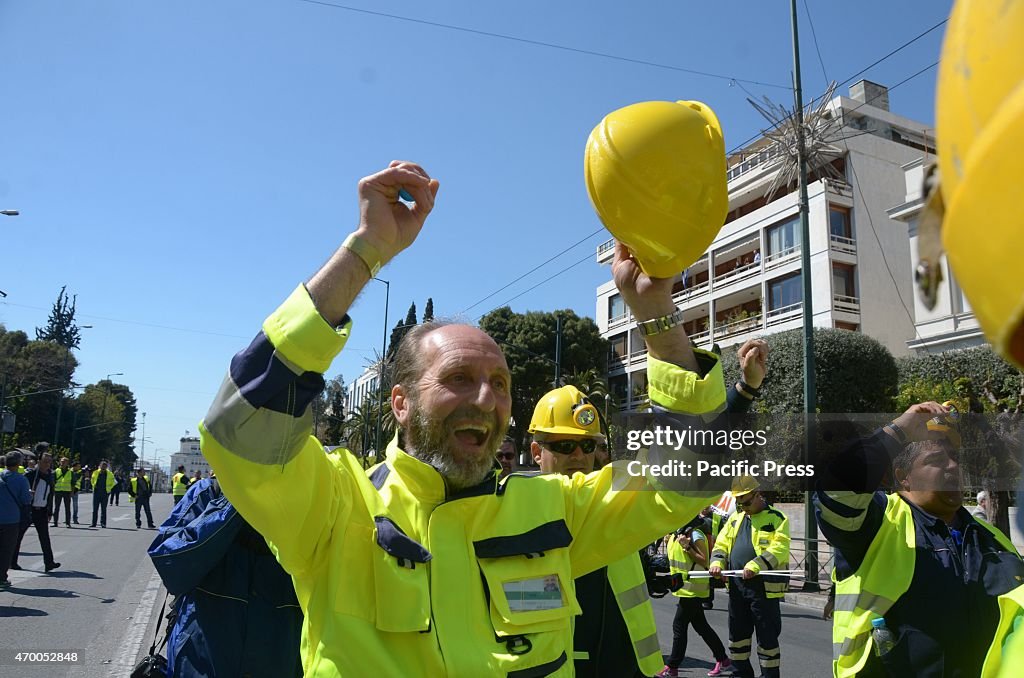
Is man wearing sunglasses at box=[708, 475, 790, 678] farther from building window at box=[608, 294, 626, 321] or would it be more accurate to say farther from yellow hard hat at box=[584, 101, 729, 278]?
building window at box=[608, 294, 626, 321]

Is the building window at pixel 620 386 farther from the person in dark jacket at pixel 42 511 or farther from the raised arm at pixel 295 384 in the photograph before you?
the raised arm at pixel 295 384

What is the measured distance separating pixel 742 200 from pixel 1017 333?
4089cm

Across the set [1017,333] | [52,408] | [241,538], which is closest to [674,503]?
[1017,333]

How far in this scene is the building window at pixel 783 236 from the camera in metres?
34.8

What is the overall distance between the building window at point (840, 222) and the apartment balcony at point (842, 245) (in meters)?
0.29

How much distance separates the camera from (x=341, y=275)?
163 cm

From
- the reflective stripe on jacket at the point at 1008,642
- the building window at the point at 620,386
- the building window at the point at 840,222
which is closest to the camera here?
the reflective stripe on jacket at the point at 1008,642

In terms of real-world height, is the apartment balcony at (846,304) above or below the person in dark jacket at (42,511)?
above

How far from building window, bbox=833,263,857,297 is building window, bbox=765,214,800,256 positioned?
7.11 feet

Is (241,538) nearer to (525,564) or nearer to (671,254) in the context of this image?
(525,564)

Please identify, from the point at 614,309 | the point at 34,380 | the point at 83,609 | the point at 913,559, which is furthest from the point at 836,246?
the point at 34,380

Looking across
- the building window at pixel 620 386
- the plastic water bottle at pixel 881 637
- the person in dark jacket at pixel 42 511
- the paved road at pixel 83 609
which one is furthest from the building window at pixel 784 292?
the plastic water bottle at pixel 881 637

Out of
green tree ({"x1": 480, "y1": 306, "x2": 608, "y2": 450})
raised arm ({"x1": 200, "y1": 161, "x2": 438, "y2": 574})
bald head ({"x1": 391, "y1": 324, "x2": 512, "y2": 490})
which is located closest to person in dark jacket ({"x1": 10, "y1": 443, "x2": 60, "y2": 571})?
bald head ({"x1": 391, "y1": 324, "x2": 512, "y2": 490})

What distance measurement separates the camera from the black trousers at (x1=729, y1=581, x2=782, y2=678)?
286 inches
